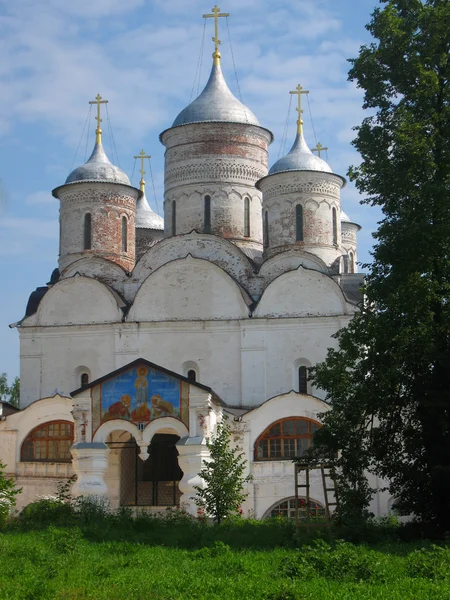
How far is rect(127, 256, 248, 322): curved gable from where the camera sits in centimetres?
2292

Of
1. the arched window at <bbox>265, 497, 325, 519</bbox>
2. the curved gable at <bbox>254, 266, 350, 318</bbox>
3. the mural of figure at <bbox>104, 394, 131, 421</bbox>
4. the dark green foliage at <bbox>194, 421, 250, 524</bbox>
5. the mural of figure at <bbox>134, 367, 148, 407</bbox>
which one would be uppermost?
the curved gable at <bbox>254, 266, 350, 318</bbox>

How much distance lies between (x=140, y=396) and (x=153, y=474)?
10.8 feet

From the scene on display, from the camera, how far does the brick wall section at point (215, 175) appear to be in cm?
2548

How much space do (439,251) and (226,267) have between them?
9487 mm

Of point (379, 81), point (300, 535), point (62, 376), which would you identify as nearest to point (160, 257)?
point (62, 376)

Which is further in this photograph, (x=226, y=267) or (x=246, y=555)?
(x=226, y=267)

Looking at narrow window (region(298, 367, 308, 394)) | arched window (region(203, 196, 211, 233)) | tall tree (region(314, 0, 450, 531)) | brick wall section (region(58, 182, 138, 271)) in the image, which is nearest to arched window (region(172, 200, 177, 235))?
arched window (region(203, 196, 211, 233))

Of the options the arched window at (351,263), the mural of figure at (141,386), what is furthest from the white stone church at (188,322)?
the arched window at (351,263)

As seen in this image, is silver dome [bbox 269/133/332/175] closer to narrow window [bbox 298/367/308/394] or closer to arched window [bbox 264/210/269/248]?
arched window [bbox 264/210/269/248]

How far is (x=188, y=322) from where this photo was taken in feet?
75.2

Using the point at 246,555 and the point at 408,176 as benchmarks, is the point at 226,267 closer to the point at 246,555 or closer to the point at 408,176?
the point at 408,176

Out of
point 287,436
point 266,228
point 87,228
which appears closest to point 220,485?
point 287,436

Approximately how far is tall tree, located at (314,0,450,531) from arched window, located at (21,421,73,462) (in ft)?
27.6

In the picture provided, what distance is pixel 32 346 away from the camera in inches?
926
